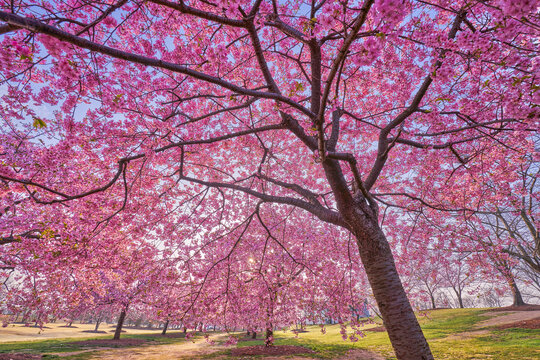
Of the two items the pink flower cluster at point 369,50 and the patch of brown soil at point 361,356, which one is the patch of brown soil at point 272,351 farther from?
the pink flower cluster at point 369,50

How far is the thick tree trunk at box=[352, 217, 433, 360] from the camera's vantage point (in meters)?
3.81

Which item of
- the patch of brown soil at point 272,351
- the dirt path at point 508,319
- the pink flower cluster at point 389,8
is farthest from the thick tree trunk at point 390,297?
the dirt path at point 508,319

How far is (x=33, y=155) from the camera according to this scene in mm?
A: 6637

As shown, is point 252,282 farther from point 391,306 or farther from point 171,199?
point 391,306

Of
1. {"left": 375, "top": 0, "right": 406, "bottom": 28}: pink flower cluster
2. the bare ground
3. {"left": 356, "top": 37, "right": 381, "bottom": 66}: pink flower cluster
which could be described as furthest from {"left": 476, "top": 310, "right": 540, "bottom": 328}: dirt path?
the bare ground

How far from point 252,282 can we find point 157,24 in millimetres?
8662

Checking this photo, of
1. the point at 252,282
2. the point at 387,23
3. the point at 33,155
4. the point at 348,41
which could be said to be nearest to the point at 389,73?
the point at 387,23

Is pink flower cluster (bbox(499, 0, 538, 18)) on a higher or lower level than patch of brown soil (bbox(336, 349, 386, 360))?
higher

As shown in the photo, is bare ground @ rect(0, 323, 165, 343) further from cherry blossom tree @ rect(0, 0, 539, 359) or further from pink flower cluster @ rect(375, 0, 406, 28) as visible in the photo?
pink flower cluster @ rect(375, 0, 406, 28)

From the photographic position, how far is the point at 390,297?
13.6 ft

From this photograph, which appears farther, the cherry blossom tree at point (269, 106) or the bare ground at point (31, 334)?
the bare ground at point (31, 334)

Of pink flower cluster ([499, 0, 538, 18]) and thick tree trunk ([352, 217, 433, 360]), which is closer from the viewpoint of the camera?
pink flower cluster ([499, 0, 538, 18])

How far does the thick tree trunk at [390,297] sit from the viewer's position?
3809 millimetres

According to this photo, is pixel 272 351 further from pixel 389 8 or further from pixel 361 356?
pixel 389 8
